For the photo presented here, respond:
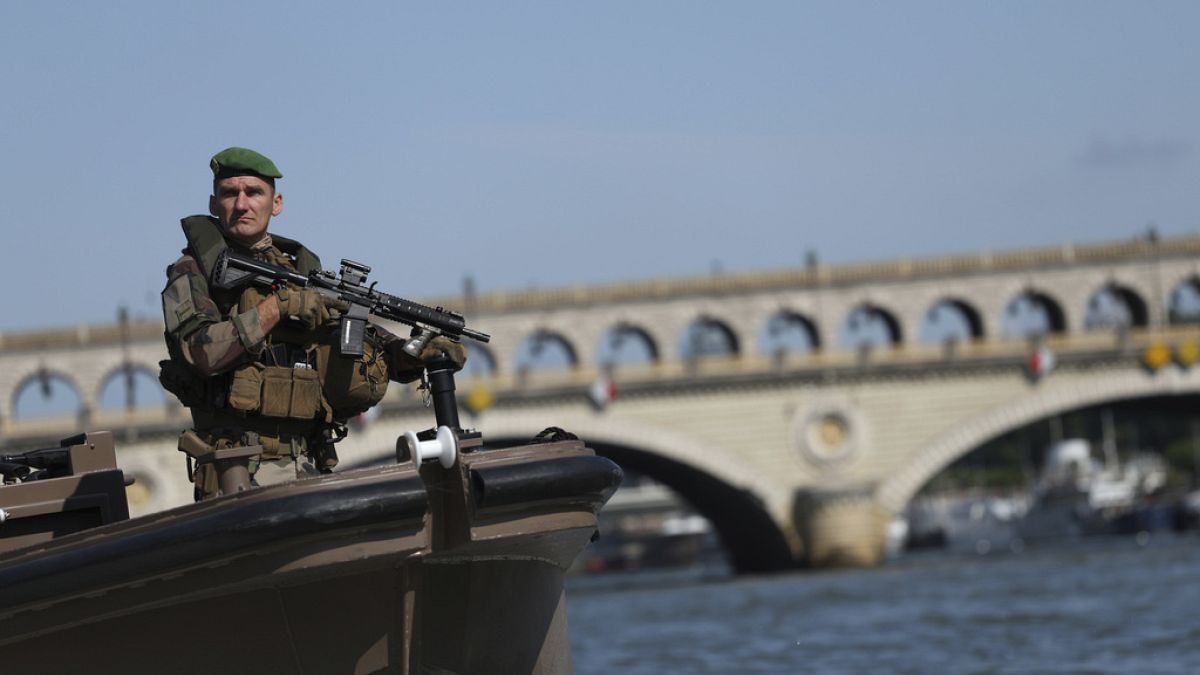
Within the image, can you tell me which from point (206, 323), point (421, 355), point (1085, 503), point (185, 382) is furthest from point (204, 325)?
point (1085, 503)

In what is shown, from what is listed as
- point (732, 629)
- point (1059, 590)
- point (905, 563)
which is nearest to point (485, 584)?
point (732, 629)

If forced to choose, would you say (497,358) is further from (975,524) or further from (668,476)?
(975,524)

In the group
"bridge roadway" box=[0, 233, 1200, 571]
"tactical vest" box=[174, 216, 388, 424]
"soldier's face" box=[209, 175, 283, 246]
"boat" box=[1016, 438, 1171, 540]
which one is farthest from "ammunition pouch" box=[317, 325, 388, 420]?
"boat" box=[1016, 438, 1171, 540]

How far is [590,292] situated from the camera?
59.9 meters

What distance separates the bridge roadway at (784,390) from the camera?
54844mm

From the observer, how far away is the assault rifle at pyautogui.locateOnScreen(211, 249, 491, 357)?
325 inches

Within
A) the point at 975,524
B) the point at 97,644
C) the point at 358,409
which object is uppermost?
the point at 358,409

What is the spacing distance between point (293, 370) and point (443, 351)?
2.26 ft

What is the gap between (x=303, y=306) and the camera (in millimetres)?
8133

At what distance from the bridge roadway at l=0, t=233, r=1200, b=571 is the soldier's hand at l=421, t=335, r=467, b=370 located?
4538 centimetres

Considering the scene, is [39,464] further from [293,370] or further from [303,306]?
[303,306]

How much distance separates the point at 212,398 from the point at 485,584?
4.59ft

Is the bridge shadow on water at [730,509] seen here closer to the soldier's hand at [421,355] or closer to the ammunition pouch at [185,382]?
the soldier's hand at [421,355]

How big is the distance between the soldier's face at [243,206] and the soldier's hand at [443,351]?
0.88 m
